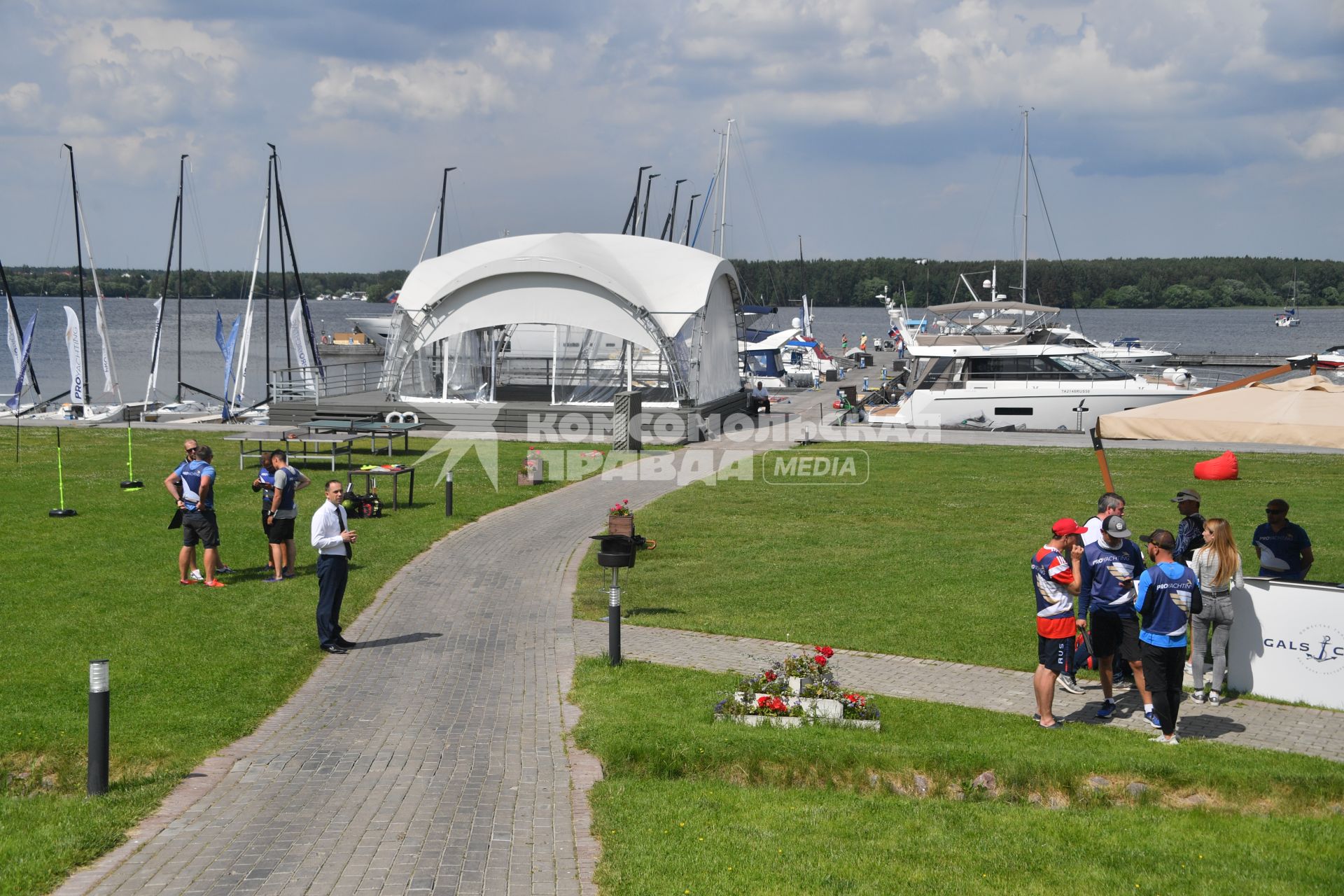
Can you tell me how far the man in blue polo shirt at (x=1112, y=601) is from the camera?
1059cm

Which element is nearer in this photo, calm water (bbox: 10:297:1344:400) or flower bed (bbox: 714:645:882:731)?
flower bed (bbox: 714:645:882:731)

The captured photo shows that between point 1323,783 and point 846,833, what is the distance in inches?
149

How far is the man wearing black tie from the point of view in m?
12.5

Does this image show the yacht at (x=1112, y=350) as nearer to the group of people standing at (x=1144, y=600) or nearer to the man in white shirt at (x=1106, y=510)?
the group of people standing at (x=1144, y=600)

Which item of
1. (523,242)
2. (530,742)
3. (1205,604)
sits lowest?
(530,742)

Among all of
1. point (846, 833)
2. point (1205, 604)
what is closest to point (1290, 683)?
point (1205, 604)

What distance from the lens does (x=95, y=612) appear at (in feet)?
43.4

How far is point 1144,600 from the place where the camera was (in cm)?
1025

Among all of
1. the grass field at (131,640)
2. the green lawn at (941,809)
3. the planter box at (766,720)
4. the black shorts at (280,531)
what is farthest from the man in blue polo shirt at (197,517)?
the planter box at (766,720)

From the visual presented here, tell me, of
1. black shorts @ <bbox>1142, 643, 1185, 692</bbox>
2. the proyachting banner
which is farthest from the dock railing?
black shorts @ <bbox>1142, 643, 1185, 692</bbox>

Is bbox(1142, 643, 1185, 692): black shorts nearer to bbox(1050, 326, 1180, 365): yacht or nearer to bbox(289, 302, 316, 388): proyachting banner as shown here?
bbox(1050, 326, 1180, 365): yacht

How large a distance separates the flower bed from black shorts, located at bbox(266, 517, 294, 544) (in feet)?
24.4

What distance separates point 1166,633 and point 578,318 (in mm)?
28381

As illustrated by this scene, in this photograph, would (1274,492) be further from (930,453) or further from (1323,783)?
(1323,783)
